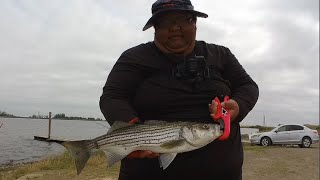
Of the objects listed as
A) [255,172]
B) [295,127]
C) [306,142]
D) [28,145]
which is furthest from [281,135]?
[28,145]

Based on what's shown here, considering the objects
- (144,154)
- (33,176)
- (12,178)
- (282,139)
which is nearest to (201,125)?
(144,154)

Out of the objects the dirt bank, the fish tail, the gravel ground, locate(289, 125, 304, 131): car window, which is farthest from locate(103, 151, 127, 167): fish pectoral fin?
locate(289, 125, 304, 131): car window

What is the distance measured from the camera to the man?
3.88 metres

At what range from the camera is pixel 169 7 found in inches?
156

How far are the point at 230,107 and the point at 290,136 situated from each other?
2758cm

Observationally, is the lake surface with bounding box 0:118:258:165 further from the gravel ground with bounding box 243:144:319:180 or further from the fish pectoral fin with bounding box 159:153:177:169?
the gravel ground with bounding box 243:144:319:180

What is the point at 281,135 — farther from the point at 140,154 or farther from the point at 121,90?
the point at 140,154

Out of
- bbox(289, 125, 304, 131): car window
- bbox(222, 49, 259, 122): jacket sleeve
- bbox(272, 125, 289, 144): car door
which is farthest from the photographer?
bbox(272, 125, 289, 144): car door

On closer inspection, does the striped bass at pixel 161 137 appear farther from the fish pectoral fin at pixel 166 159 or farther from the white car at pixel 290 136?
the white car at pixel 290 136

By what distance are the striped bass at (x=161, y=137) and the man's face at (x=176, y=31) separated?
806 millimetres

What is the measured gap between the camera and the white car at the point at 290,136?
1156 inches

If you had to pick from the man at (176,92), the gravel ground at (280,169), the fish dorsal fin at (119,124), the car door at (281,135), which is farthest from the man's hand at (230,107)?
the car door at (281,135)

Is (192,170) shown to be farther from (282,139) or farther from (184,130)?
(282,139)

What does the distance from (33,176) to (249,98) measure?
11.2 m
